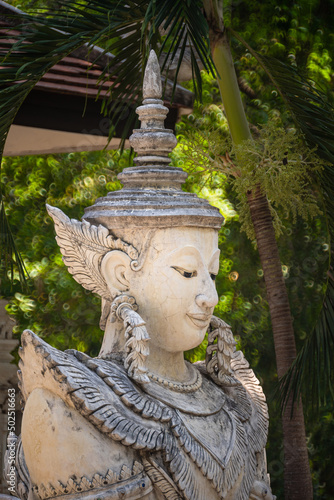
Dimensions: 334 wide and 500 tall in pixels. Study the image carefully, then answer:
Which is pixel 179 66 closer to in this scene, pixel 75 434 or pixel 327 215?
pixel 327 215

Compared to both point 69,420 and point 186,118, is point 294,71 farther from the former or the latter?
point 186,118

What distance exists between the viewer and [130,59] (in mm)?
4273

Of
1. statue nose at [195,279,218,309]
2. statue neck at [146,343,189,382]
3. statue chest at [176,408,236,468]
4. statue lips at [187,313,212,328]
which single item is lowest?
statue chest at [176,408,236,468]

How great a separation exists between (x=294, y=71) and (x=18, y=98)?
1.64 m

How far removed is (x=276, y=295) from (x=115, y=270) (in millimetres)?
2300

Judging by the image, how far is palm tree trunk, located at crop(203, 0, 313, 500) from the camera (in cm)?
495

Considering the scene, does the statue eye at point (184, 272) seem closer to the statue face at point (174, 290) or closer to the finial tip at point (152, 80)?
the statue face at point (174, 290)

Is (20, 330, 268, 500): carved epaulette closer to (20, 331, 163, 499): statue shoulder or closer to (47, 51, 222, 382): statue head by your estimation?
(20, 331, 163, 499): statue shoulder

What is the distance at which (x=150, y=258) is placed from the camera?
3.02 m

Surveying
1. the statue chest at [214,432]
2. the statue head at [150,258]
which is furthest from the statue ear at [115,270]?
the statue chest at [214,432]

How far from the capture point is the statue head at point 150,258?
118 inches

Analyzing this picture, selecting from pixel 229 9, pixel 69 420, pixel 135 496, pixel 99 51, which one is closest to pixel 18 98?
pixel 99 51

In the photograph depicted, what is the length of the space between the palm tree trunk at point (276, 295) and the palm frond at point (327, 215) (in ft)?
1.08

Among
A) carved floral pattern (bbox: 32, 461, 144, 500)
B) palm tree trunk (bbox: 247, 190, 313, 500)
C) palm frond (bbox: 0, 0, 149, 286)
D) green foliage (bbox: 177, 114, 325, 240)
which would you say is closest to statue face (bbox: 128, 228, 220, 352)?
carved floral pattern (bbox: 32, 461, 144, 500)
